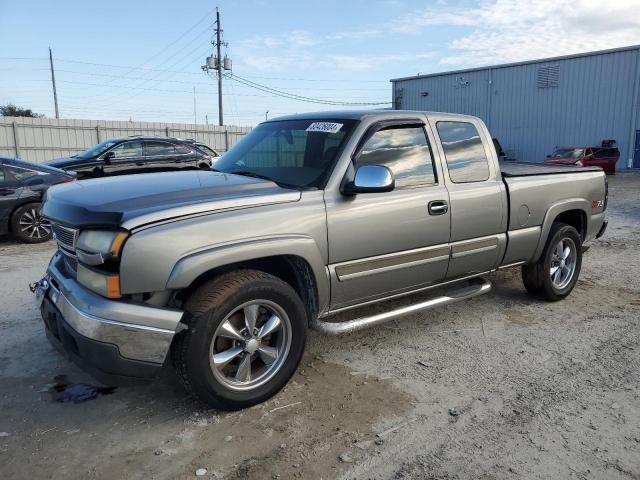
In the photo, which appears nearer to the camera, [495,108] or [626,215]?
[626,215]

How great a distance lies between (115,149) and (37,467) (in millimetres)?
12525

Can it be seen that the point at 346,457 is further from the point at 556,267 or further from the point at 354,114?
the point at 556,267

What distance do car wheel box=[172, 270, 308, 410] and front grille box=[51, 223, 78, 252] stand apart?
30.0 inches

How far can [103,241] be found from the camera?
9.33ft

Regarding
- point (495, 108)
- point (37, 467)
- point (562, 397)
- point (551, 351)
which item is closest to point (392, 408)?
point (562, 397)

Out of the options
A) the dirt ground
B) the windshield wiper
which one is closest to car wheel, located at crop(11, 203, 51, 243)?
the dirt ground

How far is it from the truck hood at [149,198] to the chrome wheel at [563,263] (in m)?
3.33

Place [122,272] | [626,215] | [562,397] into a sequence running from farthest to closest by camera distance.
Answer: [626,215], [562,397], [122,272]

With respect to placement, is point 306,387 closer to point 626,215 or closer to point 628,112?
point 626,215

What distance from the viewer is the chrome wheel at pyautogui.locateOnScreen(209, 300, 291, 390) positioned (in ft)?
10.3

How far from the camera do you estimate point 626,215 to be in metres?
12.2

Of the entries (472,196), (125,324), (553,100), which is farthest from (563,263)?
(553,100)

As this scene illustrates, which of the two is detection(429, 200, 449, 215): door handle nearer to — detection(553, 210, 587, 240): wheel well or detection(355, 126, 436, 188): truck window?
detection(355, 126, 436, 188): truck window

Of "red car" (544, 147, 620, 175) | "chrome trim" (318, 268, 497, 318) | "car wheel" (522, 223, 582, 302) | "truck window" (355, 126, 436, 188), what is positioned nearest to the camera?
"chrome trim" (318, 268, 497, 318)
